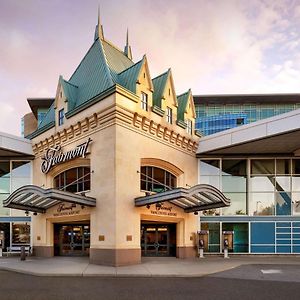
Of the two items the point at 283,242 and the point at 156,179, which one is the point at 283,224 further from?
the point at 156,179

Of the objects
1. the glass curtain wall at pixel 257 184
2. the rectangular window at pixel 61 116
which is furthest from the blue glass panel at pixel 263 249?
the rectangular window at pixel 61 116

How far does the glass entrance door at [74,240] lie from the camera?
82.7 feet

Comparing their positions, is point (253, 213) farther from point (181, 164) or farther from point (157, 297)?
point (157, 297)

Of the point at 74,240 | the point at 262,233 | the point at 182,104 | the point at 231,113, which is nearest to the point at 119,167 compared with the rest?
the point at 74,240

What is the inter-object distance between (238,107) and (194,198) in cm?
5883

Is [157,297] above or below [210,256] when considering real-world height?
above

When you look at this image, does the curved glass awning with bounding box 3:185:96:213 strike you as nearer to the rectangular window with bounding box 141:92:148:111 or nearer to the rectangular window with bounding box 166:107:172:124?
the rectangular window with bounding box 141:92:148:111

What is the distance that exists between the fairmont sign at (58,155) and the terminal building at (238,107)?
2072 inches

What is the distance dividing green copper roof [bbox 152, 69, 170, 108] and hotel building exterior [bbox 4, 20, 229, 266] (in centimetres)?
10

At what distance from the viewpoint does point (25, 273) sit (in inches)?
660

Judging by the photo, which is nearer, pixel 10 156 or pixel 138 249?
pixel 138 249

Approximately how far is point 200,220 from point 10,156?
1511 centimetres

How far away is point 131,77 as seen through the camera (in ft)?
74.8

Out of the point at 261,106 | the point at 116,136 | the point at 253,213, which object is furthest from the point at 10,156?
the point at 261,106
